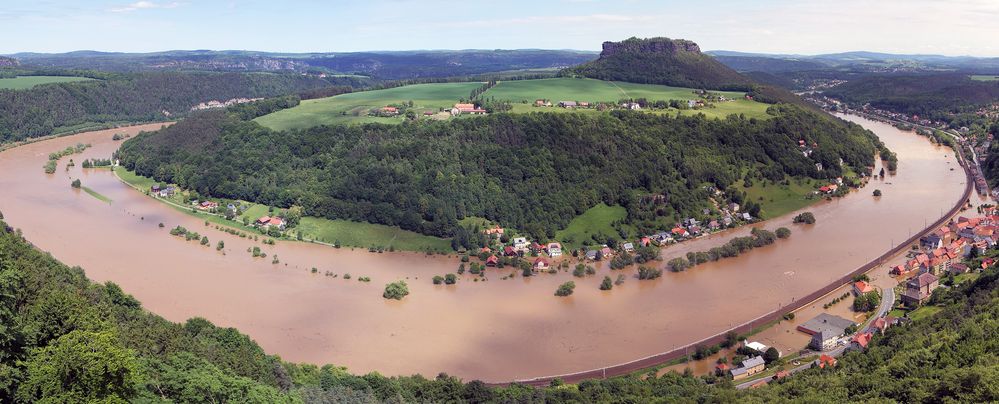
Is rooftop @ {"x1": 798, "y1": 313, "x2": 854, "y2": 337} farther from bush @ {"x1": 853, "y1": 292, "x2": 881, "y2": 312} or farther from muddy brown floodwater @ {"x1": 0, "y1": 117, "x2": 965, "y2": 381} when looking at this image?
muddy brown floodwater @ {"x1": 0, "y1": 117, "x2": 965, "y2": 381}

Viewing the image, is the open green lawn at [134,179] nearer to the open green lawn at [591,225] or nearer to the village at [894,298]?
the open green lawn at [591,225]

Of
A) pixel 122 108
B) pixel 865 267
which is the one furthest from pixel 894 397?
pixel 122 108

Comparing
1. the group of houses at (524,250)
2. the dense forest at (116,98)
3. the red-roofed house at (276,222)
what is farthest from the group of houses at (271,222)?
the dense forest at (116,98)

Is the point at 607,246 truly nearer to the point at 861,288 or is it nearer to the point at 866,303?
the point at 861,288

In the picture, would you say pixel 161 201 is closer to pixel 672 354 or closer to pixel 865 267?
pixel 672 354

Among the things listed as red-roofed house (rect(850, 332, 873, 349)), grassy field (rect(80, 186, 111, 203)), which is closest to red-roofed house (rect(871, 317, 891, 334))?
red-roofed house (rect(850, 332, 873, 349))

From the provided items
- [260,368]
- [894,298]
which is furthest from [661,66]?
[260,368]
